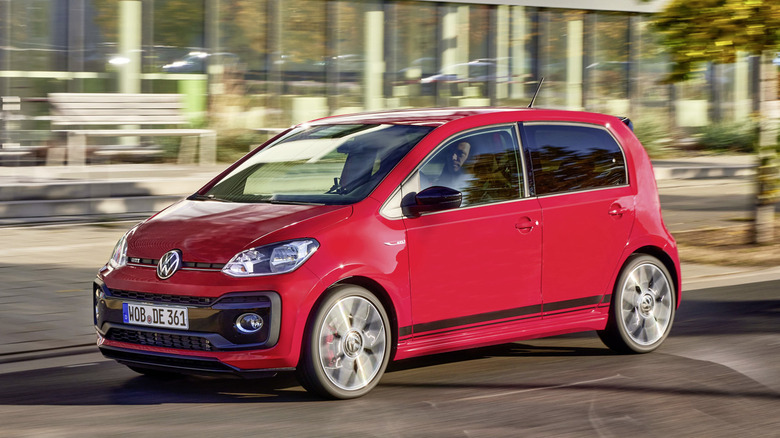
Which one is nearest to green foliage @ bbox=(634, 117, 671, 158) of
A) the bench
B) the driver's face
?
the bench

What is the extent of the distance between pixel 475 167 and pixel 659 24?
283 inches

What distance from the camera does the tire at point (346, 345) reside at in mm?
6023

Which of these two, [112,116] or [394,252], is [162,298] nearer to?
[394,252]

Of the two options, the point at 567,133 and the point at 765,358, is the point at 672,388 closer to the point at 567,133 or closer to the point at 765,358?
the point at 765,358

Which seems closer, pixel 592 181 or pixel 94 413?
pixel 94 413

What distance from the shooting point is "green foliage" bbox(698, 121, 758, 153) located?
29062mm

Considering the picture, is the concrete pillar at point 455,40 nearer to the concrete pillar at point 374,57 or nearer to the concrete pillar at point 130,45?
the concrete pillar at point 374,57

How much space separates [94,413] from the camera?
19.6 feet

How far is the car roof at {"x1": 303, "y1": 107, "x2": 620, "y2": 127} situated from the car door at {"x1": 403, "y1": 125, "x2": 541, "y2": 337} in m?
0.16

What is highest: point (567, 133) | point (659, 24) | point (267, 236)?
point (659, 24)

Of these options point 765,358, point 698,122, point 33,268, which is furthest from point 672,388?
point 698,122

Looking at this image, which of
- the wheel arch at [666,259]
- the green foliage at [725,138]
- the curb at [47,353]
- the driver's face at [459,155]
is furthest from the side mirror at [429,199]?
the green foliage at [725,138]

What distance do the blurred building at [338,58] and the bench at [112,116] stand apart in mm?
849

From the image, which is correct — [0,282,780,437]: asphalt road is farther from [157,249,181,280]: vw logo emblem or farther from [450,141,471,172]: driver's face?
[450,141,471,172]: driver's face
